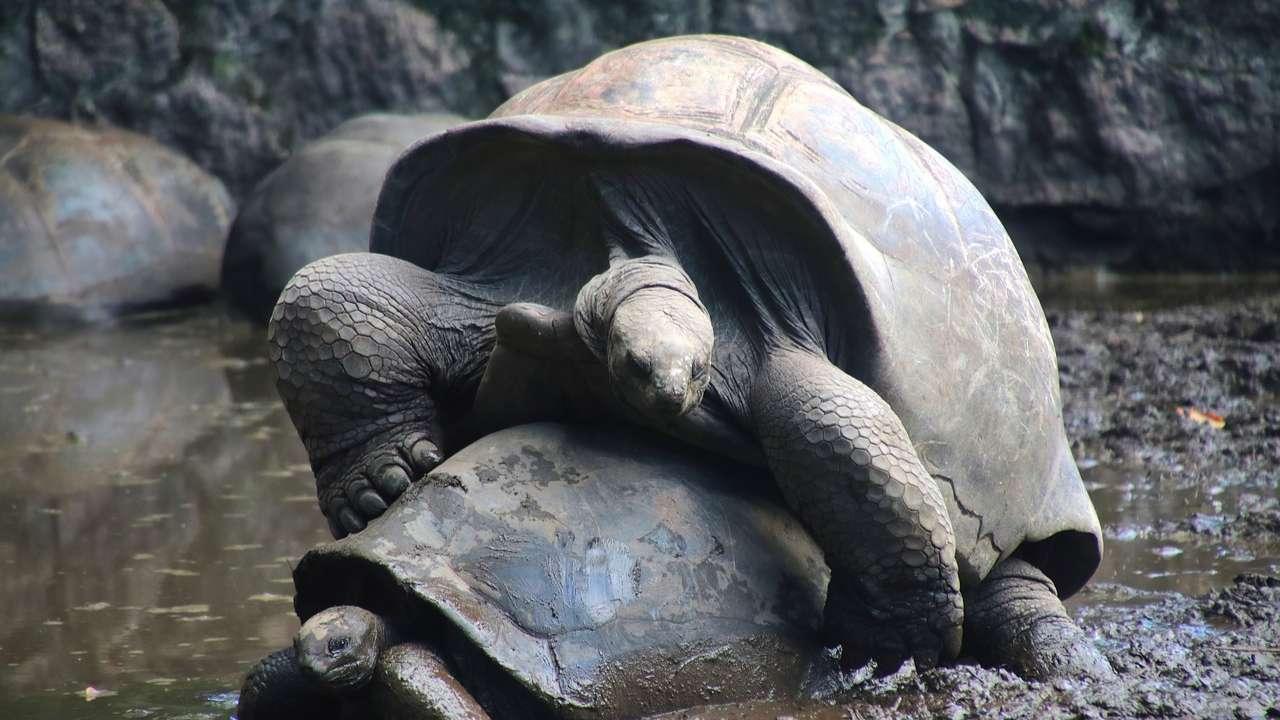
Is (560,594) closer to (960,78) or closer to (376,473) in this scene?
(376,473)

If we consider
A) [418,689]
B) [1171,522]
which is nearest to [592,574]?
→ [418,689]

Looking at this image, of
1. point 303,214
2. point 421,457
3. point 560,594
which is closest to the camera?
point 560,594

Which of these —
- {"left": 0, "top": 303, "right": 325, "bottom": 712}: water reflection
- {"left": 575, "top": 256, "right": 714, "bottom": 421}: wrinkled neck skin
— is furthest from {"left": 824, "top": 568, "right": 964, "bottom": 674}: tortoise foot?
{"left": 0, "top": 303, "right": 325, "bottom": 712}: water reflection

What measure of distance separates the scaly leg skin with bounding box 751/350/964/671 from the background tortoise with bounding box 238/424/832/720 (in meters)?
0.11

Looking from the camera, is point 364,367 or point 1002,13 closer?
point 364,367

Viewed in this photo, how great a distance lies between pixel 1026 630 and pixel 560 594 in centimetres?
108

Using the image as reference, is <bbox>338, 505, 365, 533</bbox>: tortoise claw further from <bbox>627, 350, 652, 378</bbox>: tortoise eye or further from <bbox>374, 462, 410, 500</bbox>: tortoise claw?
<bbox>627, 350, 652, 378</bbox>: tortoise eye

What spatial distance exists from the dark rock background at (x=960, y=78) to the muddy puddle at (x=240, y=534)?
2.62 m

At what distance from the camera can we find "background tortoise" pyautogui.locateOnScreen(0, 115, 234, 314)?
8383 millimetres

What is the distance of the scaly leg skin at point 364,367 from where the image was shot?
115 inches

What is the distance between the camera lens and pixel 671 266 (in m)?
2.82

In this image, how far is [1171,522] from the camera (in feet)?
14.2

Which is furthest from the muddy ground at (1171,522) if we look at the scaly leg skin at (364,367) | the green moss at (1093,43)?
the green moss at (1093,43)

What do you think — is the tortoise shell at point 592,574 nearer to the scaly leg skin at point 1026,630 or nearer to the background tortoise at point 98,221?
the scaly leg skin at point 1026,630
